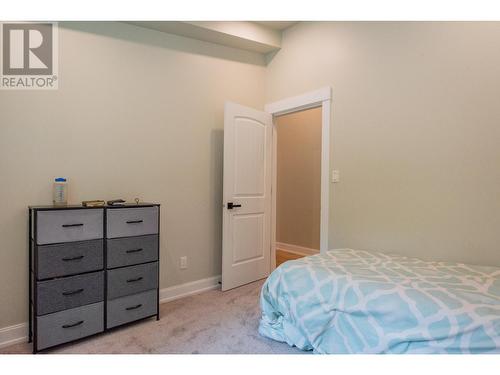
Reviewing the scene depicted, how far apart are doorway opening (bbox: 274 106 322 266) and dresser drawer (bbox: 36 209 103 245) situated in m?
2.75

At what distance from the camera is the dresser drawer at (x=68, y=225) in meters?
1.90

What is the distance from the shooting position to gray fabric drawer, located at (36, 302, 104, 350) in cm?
189

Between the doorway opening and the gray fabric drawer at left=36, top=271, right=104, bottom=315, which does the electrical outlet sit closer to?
the gray fabric drawer at left=36, top=271, right=104, bottom=315

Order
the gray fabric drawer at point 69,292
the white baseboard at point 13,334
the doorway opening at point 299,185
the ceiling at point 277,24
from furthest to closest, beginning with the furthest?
the doorway opening at point 299,185 < the ceiling at point 277,24 < the white baseboard at point 13,334 < the gray fabric drawer at point 69,292

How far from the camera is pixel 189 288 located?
301cm

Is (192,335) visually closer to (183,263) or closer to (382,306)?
(183,263)

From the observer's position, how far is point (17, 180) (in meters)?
2.13

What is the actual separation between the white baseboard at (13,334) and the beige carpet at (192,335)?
0.17 feet

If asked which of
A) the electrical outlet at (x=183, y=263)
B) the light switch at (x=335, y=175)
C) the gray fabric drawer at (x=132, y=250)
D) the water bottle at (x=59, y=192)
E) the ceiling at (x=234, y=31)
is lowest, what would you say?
the electrical outlet at (x=183, y=263)

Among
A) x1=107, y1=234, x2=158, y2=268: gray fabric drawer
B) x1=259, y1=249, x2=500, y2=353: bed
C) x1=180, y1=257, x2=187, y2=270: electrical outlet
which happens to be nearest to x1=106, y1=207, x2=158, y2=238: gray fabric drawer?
x1=107, y1=234, x2=158, y2=268: gray fabric drawer

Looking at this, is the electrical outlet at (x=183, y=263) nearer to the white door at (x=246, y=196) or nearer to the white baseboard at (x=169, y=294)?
the white baseboard at (x=169, y=294)

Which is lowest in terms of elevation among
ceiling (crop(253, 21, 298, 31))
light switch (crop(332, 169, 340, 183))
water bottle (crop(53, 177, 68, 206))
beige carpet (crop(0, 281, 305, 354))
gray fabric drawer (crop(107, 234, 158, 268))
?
beige carpet (crop(0, 281, 305, 354))

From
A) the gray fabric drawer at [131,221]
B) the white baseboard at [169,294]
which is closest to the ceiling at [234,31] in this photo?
the gray fabric drawer at [131,221]

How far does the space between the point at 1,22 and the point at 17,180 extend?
1.14m
